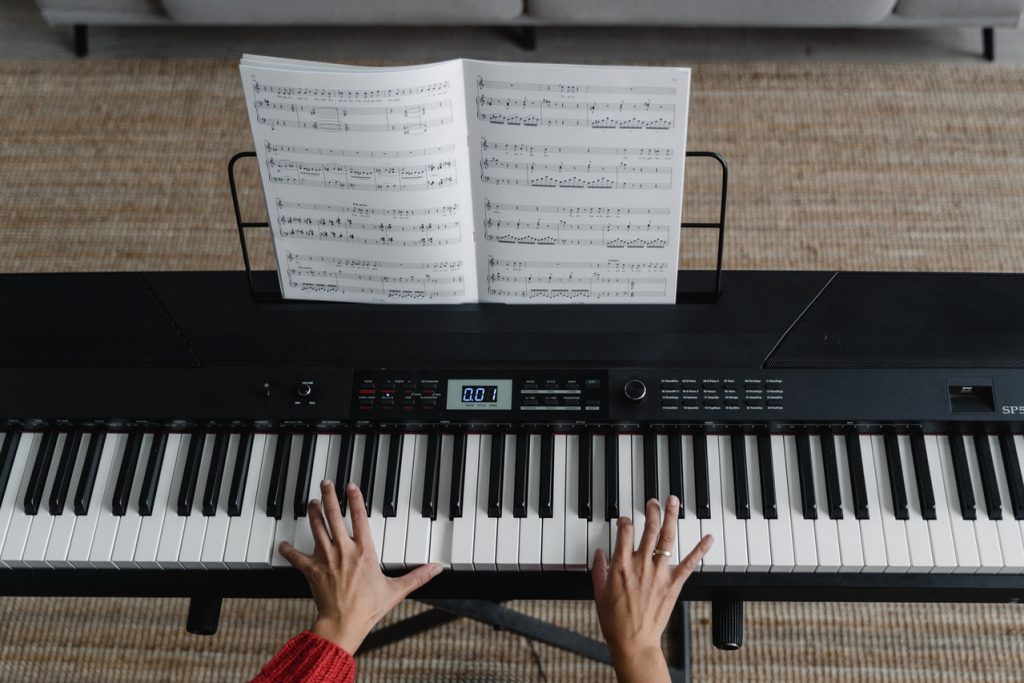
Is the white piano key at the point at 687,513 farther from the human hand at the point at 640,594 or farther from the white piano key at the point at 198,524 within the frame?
the white piano key at the point at 198,524

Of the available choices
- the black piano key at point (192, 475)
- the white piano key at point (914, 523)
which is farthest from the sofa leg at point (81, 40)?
the white piano key at point (914, 523)

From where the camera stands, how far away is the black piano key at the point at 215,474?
1.44 m

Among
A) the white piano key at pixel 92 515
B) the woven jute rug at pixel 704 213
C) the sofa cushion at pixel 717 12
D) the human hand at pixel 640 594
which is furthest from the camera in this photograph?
the sofa cushion at pixel 717 12

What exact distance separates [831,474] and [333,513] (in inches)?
30.5

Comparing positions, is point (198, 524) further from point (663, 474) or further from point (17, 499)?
point (663, 474)

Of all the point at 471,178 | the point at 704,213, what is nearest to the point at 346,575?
the point at 471,178

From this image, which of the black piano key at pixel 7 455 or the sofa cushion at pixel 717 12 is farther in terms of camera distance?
the sofa cushion at pixel 717 12

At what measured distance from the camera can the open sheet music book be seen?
1.21m

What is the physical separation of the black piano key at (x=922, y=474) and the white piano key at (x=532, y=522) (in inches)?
23.3

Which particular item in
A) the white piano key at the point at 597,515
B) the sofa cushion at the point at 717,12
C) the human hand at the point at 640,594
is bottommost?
the human hand at the point at 640,594

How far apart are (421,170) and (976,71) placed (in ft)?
6.93

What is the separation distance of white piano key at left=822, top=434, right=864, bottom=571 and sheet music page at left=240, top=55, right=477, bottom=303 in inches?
25.6

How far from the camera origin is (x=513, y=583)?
4.70 feet

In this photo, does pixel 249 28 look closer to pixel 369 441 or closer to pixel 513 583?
pixel 369 441
